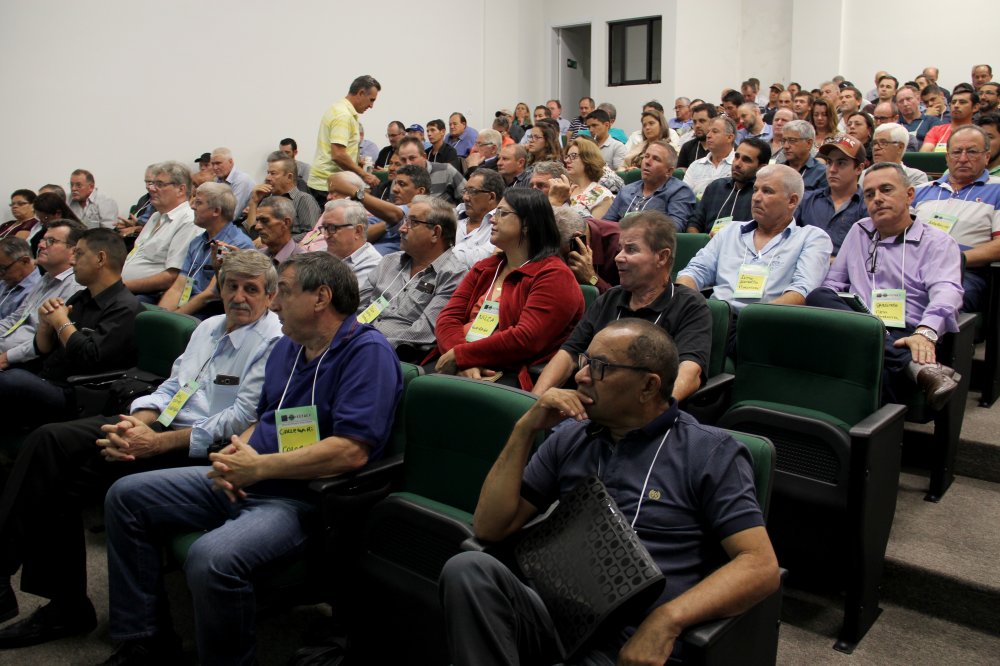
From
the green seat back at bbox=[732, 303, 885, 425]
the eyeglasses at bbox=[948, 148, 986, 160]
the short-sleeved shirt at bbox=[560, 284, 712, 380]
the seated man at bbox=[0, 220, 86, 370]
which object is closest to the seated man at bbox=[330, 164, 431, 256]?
the seated man at bbox=[0, 220, 86, 370]

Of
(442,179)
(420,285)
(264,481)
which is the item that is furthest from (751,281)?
(442,179)

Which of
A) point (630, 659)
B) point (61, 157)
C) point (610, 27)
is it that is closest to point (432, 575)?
point (630, 659)

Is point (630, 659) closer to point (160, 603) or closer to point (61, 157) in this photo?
point (160, 603)

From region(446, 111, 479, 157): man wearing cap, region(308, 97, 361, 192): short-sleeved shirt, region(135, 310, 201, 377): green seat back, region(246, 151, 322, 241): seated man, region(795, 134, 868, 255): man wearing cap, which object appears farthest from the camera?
region(446, 111, 479, 157): man wearing cap

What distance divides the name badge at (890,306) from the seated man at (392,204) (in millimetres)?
2568

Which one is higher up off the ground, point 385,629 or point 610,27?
point 610,27

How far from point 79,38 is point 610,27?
7.86 m

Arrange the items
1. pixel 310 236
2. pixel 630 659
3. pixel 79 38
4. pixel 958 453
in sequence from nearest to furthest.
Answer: pixel 630 659 → pixel 958 453 → pixel 310 236 → pixel 79 38

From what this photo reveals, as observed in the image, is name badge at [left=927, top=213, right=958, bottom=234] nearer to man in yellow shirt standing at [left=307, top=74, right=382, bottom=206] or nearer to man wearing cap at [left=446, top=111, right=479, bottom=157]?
man in yellow shirt standing at [left=307, top=74, right=382, bottom=206]

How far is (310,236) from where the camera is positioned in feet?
14.9

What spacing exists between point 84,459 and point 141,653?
0.66 meters

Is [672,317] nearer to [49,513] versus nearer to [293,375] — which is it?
[293,375]

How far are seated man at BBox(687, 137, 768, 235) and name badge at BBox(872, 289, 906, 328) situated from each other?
1.09m

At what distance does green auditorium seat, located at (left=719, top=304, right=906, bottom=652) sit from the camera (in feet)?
7.29
